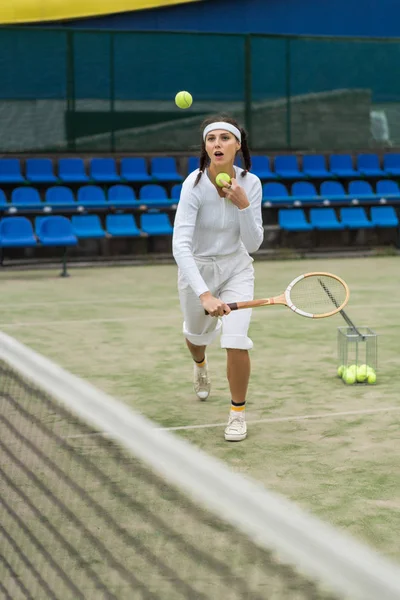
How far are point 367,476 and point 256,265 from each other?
36.0ft

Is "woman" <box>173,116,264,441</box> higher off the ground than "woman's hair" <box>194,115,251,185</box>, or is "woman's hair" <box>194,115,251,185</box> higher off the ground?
"woman's hair" <box>194,115,251,185</box>

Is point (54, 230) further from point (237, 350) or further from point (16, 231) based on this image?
point (237, 350)

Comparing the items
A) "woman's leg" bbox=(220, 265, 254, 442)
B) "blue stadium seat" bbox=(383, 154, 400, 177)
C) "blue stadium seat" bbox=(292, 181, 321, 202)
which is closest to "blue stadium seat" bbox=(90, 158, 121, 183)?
"blue stadium seat" bbox=(292, 181, 321, 202)

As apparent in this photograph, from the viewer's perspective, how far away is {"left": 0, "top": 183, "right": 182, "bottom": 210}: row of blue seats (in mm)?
15414

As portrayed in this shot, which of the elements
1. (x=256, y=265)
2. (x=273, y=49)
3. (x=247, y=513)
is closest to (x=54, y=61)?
(x=273, y=49)

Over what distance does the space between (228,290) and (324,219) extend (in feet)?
38.9

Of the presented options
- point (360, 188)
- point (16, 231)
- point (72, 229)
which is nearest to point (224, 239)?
point (16, 231)

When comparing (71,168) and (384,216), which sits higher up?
(71,168)

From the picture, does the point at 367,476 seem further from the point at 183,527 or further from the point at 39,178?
the point at 39,178

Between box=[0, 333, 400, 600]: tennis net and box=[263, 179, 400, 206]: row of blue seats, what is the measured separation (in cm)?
1189

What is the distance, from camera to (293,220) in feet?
54.1

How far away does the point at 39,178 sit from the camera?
16.1 m

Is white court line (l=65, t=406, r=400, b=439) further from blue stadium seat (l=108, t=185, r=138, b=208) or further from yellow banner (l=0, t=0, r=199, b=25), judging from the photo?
yellow banner (l=0, t=0, r=199, b=25)

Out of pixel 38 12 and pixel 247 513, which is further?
pixel 38 12
